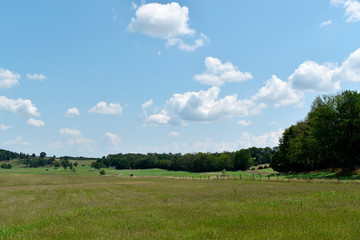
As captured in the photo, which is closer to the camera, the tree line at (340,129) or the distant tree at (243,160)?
the tree line at (340,129)

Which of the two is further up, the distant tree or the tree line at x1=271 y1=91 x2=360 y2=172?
the tree line at x1=271 y1=91 x2=360 y2=172

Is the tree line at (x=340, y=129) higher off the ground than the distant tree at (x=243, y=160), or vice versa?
the tree line at (x=340, y=129)

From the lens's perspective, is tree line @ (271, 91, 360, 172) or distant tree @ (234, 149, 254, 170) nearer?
tree line @ (271, 91, 360, 172)

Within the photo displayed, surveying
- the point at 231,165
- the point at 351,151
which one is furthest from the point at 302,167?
the point at 231,165

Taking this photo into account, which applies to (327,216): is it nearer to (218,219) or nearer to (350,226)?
(350,226)

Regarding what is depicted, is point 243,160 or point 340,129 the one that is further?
point 243,160

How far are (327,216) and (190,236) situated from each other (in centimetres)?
807

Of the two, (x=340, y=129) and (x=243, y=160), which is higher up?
(x=340, y=129)

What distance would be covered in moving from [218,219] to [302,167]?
80.2 metres

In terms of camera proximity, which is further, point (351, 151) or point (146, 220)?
point (351, 151)

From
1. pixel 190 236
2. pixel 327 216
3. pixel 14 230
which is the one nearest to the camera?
pixel 190 236

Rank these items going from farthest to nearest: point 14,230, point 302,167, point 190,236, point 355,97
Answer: point 302,167 < point 355,97 < point 14,230 < point 190,236

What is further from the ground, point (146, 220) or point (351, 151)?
point (351, 151)

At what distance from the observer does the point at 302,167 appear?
84812 mm
